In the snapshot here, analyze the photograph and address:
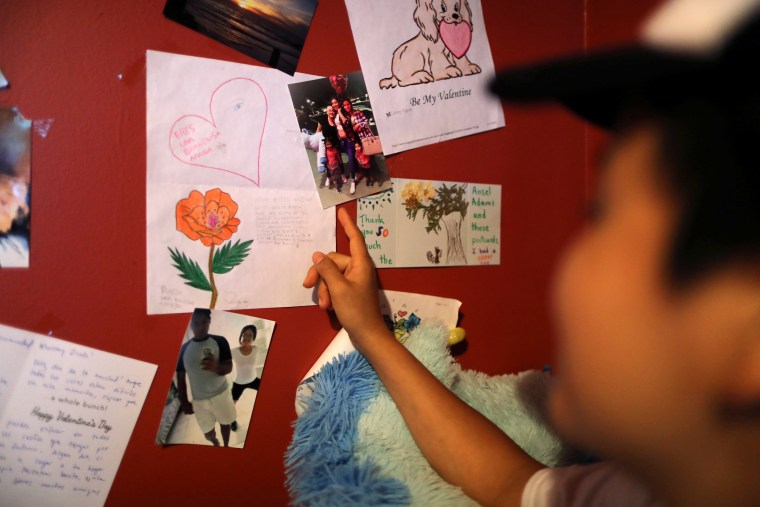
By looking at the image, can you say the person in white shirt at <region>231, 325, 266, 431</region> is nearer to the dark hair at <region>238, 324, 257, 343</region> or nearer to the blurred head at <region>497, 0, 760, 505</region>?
the dark hair at <region>238, 324, 257, 343</region>

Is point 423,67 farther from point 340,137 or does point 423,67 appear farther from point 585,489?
point 585,489

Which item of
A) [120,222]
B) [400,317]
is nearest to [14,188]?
[120,222]

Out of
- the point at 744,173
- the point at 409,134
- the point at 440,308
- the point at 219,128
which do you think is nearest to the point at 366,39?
the point at 409,134

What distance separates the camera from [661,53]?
10.3 inches

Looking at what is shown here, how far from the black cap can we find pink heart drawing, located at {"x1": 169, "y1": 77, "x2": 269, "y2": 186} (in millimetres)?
437

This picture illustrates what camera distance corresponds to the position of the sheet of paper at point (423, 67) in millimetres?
715

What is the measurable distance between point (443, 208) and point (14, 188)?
632mm

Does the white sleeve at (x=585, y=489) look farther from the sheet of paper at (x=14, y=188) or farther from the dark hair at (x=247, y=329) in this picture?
the sheet of paper at (x=14, y=188)

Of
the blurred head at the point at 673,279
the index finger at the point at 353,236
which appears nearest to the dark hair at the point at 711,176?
the blurred head at the point at 673,279

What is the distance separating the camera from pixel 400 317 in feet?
2.50

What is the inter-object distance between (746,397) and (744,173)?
152 mm

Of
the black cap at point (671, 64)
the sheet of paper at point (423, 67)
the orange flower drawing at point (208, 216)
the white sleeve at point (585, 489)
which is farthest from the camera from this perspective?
the sheet of paper at point (423, 67)

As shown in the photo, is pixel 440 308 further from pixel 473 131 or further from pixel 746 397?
pixel 746 397

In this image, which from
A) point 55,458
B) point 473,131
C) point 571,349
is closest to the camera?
point 571,349
